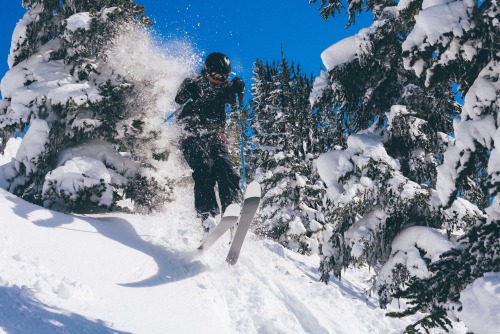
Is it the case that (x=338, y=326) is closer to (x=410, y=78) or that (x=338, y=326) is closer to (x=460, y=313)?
(x=460, y=313)

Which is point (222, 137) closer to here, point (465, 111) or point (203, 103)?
point (203, 103)

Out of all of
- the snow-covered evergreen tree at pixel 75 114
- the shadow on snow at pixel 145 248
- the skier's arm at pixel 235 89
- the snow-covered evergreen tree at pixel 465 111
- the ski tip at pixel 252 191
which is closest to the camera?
the snow-covered evergreen tree at pixel 465 111

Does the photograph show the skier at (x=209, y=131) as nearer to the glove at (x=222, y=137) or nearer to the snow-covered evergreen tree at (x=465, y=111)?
the glove at (x=222, y=137)

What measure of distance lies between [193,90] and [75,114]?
8.14 feet

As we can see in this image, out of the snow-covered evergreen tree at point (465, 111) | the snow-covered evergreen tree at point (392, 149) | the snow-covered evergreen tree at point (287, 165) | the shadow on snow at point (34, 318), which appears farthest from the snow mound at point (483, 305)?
the snow-covered evergreen tree at point (287, 165)

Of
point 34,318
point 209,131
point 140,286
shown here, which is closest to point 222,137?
point 209,131

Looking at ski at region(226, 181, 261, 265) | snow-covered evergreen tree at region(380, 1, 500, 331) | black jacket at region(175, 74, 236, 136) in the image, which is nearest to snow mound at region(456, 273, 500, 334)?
snow-covered evergreen tree at region(380, 1, 500, 331)

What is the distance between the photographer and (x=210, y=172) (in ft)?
22.0

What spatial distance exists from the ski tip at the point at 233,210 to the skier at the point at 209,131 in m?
0.52

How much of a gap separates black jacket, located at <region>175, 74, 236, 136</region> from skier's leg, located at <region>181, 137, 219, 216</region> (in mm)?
308

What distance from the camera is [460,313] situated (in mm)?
2479

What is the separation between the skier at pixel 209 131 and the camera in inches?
258

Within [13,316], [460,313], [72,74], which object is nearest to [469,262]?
[460,313]

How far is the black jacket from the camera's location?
7.14 meters
